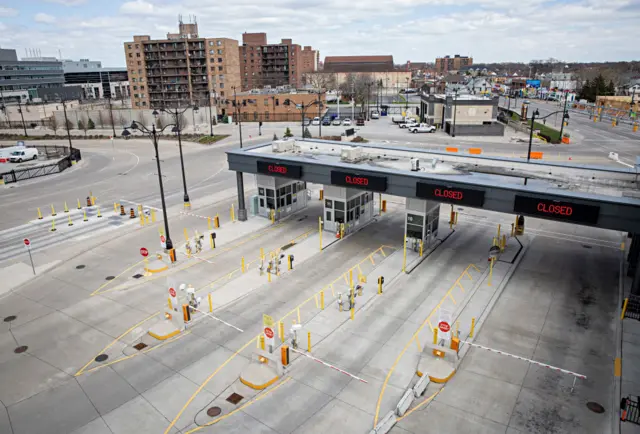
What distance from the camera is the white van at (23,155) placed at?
61.8 metres

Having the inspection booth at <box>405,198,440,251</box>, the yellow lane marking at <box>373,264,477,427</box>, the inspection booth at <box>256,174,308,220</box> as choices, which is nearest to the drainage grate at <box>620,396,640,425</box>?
the yellow lane marking at <box>373,264,477,427</box>

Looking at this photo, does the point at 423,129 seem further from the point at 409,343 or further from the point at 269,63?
the point at 269,63

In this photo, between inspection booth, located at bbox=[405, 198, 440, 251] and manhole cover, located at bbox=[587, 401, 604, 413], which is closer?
manhole cover, located at bbox=[587, 401, 604, 413]

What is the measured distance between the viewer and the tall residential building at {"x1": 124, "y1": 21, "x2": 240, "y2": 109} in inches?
4405

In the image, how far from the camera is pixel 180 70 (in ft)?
375

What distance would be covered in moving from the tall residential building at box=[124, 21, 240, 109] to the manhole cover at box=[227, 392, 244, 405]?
10329 centimetres

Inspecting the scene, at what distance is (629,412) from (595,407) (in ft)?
3.11

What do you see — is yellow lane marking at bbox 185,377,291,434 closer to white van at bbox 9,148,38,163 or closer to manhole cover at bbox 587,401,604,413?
manhole cover at bbox 587,401,604,413

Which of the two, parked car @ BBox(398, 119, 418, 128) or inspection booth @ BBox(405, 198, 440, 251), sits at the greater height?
parked car @ BBox(398, 119, 418, 128)

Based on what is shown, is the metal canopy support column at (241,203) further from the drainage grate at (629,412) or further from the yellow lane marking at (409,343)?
the drainage grate at (629,412)

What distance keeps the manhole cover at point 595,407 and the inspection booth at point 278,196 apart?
24.5 meters

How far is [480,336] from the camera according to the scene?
19375 millimetres

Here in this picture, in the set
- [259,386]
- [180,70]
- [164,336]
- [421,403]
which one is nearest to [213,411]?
[259,386]

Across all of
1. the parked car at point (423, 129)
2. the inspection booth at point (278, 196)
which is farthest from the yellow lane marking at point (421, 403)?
the parked car at point (423, 129)
